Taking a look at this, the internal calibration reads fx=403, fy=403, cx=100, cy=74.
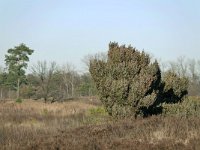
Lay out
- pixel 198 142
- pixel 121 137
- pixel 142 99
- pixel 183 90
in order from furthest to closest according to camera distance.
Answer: pixel 183 90
pixel 142 99
pixel 121 137
pixel 198 142

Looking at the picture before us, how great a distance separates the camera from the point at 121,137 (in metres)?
14.6

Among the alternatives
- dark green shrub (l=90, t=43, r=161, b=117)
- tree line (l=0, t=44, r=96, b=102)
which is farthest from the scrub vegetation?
tree line (l=0, t=44, r=96, b=102)

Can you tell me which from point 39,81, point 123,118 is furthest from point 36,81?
point 123,118

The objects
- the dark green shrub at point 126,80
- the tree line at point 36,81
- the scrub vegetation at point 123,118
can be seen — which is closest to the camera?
the scrub vegetation at point 123,118

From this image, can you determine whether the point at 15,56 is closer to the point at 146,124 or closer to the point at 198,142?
the point at 146,124

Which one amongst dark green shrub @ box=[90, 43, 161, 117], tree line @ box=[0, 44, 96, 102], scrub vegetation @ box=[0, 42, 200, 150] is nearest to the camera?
scrub vegetation @ box=[0, 42, 200, 150]

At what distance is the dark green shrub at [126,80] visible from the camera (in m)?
21.8

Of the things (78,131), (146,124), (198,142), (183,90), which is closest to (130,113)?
(146,124)

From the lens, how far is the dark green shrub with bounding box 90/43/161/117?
71.6ft

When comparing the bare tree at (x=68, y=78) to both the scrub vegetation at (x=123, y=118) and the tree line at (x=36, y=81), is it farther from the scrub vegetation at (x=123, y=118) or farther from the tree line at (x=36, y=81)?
the scrub vegetation at (x=123, y=118)

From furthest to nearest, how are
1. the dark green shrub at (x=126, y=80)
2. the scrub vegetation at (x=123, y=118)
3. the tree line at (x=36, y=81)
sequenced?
1. the tree line at (x=36, y=81)
2. the dark green shrub at (x=126, y=80)
3. the scrub vegetation at (x=123, y=118)

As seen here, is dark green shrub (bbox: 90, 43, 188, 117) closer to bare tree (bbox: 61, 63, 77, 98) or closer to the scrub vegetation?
the scrub vegetation

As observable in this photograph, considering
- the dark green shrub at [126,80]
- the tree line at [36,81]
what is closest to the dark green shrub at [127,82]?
the dark green shrub at [126,80]

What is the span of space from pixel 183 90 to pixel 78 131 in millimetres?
13645
